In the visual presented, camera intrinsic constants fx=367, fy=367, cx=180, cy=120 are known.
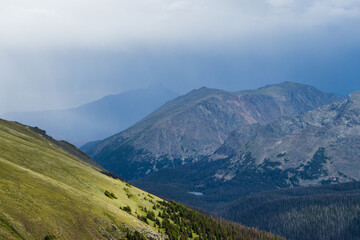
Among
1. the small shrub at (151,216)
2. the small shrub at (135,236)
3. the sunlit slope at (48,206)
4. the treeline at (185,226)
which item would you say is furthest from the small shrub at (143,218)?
the small shrub at (135,236)

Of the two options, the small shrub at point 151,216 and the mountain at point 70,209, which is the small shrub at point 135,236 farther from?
the small shrub at point 151,216

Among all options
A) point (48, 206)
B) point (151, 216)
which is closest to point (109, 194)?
point (151, 216)

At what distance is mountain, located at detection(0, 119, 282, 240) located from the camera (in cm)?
8138

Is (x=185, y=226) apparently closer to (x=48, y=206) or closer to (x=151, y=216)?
(x=151, y=216)

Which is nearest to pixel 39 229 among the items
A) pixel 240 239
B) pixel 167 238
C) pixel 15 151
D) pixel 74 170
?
pixel 167 238

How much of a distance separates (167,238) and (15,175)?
53.0 meters

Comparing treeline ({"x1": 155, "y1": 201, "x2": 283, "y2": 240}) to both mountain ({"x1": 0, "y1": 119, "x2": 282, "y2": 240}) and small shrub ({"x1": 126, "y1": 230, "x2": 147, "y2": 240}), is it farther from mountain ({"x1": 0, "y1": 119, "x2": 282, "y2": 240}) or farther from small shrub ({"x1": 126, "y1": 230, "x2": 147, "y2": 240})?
small shrub ({"x1": 126, "y1": 230, "x2": 147, "y2": 240})

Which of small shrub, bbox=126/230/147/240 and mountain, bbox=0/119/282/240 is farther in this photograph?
small shrub, bbox=126/230/147/240

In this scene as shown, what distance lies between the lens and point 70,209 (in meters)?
97.2

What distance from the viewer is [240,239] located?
587 ft

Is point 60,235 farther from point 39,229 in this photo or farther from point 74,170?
point 74,170

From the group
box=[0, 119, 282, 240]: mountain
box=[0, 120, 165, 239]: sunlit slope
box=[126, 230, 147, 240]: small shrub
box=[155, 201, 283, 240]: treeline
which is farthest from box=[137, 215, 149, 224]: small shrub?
box=[126, 230, 147, 240]: small shrub

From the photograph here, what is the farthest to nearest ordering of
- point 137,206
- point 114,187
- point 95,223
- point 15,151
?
point 114,187 < point 137,206 < point 15,151 < point 95,223

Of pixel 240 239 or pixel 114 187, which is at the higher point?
pixel 114 187
